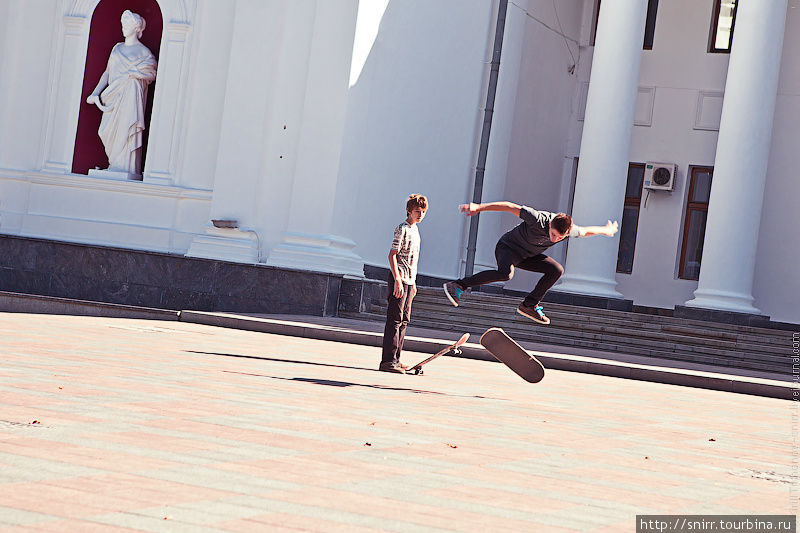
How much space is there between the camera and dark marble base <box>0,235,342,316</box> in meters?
18.7

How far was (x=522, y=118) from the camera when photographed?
2531 cm

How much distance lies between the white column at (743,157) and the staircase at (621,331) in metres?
2.16

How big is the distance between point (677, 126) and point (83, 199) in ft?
44.0

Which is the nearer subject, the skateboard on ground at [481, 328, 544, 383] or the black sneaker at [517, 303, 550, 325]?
the skateboard on ground at [481, 328, 544, 383]

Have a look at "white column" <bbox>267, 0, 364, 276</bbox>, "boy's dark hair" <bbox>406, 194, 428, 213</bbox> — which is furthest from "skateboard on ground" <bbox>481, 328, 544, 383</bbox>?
"white column" <bbox>267, 0, 364, 276</bbox>

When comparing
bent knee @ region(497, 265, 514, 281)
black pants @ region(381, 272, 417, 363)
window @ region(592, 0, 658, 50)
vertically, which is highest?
window @ region(592, 0, 658, 50)

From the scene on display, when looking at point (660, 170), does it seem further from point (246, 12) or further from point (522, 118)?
point (246, 12)

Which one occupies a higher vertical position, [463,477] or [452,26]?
[452,26]

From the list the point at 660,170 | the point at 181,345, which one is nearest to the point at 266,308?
the point at 181,345

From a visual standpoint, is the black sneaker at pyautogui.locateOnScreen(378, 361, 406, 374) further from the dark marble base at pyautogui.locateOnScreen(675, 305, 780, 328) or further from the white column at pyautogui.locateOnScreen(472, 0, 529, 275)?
the white column at pyautogui.locateOnScreen(472, 0, 529, 275)

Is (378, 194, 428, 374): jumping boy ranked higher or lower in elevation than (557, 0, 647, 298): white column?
lower

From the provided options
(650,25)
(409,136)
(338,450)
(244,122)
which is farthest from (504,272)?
(650,25)

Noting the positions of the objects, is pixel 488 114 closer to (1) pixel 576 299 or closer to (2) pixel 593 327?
(1) pixel 576 299

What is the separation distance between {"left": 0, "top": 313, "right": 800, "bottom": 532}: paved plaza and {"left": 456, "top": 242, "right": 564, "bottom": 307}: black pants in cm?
99
